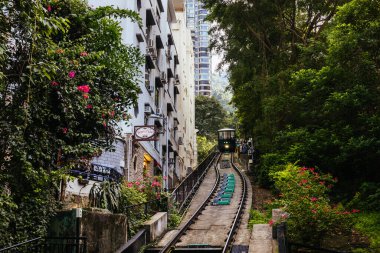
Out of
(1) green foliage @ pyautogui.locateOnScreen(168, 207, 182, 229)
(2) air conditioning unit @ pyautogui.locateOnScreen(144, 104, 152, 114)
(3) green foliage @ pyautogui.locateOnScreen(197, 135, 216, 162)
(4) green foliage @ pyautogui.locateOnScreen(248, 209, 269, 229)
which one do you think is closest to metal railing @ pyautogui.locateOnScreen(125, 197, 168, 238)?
(1) green foliage @ pyautogui.locateOnScreen(168, 207, 182, 229)

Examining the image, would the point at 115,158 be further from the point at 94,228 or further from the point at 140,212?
the point at 94,228

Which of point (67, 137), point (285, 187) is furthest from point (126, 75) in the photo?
point (285, 187)

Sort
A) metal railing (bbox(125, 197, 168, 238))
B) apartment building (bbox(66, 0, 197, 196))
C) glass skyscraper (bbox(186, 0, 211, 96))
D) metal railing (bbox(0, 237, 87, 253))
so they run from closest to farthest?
metal railing (bbox(0, 237, 87, 253)) < metal railing (bbox(125, 197, 168, 238)) < apartment building (bbox(66, 0, 197, 196)) < glass skyscraper (bbox(186, 0, 211, 96))

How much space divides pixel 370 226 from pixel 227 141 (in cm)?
4133

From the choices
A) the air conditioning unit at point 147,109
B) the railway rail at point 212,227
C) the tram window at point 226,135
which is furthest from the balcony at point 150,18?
the tram window at point 226,135

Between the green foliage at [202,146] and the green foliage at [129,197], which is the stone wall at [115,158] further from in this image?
the green foliage at [202,146]

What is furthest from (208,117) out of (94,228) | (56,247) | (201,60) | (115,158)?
(201,60)

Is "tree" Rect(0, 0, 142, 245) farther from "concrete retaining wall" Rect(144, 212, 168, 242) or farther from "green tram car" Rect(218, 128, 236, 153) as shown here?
"green tram car" Rect(218, 128, 236, 153)

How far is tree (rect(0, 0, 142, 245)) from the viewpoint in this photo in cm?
842

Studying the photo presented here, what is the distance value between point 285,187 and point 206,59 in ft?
522

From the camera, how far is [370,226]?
14.4 m

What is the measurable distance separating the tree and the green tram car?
43202 millimetres

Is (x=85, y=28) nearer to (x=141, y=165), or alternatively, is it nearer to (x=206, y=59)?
(x=141, y=165)

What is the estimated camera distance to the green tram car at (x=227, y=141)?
2180 inches
